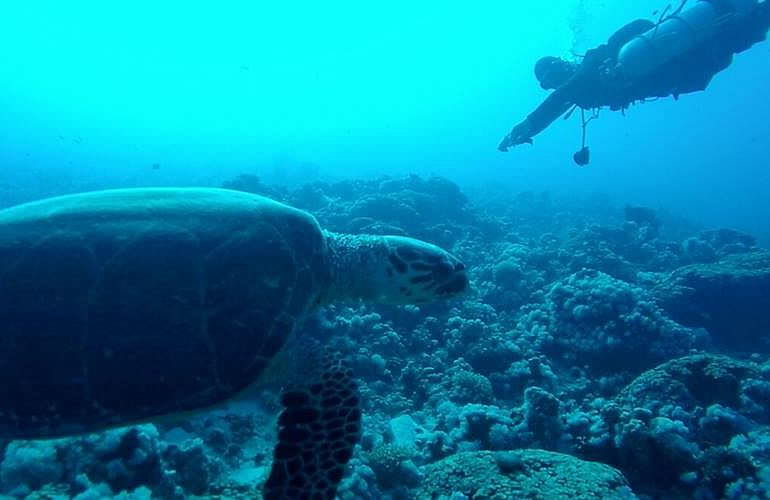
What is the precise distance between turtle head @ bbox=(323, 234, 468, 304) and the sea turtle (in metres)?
0.61

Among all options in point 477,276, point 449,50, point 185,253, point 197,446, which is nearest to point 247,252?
point 185,253

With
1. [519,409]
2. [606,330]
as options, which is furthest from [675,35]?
[519,409]

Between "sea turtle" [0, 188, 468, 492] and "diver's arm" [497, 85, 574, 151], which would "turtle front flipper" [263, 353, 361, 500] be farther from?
"diver's arm" [497, 85, 574, 151]

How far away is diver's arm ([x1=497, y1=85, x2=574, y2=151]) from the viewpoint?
10.4 meters

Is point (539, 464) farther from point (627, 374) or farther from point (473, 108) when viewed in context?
point (473, 108)

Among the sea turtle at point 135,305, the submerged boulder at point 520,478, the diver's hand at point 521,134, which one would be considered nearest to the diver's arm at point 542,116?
the diver's hand at point 521,134

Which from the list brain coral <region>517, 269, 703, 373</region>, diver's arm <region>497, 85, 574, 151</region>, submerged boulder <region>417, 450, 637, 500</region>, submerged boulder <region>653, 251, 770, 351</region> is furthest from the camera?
diver's arm <region>497, 85, 574, 151</region>

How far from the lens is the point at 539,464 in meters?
3.34

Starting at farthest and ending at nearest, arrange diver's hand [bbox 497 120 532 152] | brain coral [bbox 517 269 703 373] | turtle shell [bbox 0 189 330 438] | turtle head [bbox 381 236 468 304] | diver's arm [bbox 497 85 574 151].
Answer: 1. diver's hand [bbox 497 120 532 152]
2. diver's arm [bbox 497 85 574 151]
3. brain coral [bbox 517 269 703 373]
4. turtle head [bbox 381 236 468 304]
5. turtle shell [bbox 0 189 330 438]

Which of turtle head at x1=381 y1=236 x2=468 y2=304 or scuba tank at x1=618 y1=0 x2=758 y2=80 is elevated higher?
scuba tank at x1=618 y1=0 x2=758 y2=80

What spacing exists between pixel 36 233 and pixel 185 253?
90cm

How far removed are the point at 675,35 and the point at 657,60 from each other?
1.60ft

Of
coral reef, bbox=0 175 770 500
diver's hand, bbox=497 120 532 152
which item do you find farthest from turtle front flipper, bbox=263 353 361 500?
diver's hand, bbox=497 120 532 152

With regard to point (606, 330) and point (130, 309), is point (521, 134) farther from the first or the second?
point (130, 309)
